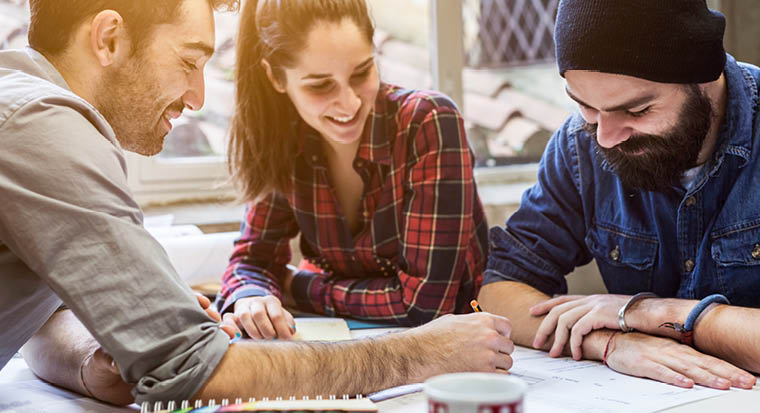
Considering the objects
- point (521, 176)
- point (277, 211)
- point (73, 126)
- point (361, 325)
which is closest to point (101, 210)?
point (73, 126)

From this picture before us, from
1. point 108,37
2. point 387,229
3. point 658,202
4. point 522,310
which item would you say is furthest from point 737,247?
point 108,37

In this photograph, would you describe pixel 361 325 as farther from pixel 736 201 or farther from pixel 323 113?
pixel 736 201

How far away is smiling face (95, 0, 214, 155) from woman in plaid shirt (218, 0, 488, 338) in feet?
1.07

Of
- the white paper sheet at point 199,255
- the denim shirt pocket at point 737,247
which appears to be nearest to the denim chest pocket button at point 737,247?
the denim shirt pocket at point 737,247

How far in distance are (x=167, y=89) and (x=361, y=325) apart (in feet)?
2.05

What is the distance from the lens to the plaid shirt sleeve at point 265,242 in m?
1.68

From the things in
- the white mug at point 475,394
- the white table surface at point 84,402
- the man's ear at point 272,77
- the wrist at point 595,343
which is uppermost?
the man's ear at point 272,77

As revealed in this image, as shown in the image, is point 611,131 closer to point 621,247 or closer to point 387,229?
point 621,247

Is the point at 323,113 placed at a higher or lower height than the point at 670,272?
higher

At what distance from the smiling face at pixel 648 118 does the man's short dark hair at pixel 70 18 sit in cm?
71

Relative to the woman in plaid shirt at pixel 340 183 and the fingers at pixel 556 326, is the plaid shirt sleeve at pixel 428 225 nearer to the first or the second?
the woman in plaid shirt at pixel 340 183

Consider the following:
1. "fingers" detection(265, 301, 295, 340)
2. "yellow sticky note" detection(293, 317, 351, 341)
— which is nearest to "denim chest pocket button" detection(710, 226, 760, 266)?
"yellow sticky note" detection(293, 317, 351, 341)

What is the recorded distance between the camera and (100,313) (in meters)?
0.79

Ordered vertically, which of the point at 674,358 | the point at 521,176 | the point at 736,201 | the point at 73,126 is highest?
the point at 73,126
